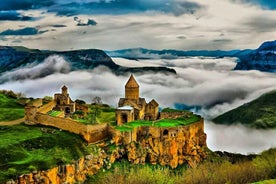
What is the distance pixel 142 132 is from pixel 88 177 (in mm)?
13458

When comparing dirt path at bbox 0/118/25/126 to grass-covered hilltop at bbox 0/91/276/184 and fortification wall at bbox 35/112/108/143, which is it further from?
fortification wall at bbox 35/112/108/143

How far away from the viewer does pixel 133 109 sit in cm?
7250

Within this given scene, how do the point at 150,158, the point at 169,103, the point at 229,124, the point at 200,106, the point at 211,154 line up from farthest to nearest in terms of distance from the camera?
the point at 200,106
the point at 169,103
the point at 229,124
the point at 211,154
the point at 150,158

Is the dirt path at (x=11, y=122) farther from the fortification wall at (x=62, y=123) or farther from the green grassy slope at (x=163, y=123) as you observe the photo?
the green grassy slope at (x=163, y=123)

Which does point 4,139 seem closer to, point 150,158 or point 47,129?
point 47,129

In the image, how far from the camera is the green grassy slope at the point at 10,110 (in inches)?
→ 2810

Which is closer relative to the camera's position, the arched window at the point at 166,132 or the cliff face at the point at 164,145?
the cliff face at the point at 164,145

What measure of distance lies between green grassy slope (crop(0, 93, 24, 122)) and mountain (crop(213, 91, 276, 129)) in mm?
95795

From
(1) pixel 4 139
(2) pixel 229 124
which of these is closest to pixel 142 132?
(1) pixel 4 139

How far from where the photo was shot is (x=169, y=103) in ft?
586

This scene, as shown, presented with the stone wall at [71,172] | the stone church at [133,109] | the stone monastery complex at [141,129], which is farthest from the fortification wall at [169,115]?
the stone wall at [71,172]

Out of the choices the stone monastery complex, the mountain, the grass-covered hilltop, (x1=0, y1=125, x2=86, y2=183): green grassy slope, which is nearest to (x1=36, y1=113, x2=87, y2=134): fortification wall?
the stone monastery complex

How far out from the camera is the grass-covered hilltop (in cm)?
5016

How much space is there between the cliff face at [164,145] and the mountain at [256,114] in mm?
89404
